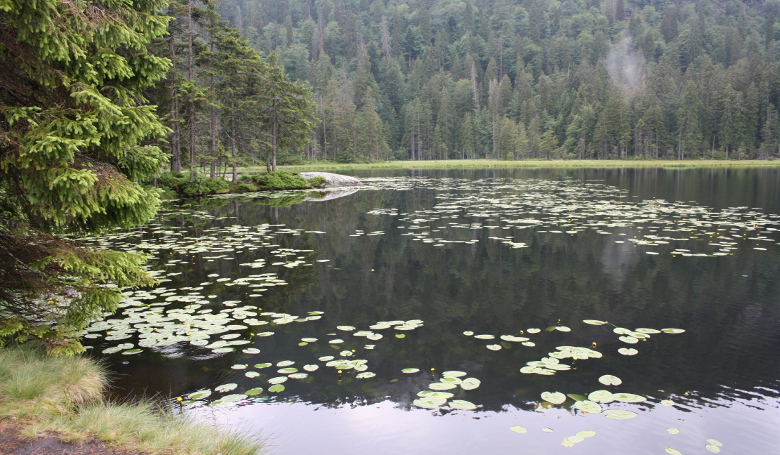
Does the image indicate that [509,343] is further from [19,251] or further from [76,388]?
[19,251]

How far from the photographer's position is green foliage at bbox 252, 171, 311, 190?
3384 cm

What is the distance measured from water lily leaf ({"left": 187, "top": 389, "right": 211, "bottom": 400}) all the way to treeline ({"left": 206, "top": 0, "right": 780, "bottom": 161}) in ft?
171

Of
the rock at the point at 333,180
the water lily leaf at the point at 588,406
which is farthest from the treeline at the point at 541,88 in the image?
the water lily leaf at the point at 588,406

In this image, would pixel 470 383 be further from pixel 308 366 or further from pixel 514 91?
pixel 514 91

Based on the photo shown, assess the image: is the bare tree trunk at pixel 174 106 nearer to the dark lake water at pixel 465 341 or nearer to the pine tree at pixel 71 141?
the dark lake water at pixel 465 341

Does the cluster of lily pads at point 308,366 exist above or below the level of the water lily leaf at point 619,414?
above

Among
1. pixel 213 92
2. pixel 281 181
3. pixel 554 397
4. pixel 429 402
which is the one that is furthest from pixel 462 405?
pixel 281 181

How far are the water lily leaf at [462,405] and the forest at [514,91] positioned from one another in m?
24.1

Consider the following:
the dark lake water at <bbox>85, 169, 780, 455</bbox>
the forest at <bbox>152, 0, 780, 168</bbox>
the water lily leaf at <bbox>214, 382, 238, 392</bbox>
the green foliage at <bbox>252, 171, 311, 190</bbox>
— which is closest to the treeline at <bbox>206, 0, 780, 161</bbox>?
the forest at <bbox>152, 0, 780, 168</bbox>

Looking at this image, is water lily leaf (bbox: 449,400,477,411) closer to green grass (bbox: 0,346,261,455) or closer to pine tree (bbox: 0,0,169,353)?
green grass (bbox: 0,346,261,455)

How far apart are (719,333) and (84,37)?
862 centimetres

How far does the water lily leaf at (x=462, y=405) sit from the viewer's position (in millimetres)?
5109

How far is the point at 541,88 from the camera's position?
4877 inches

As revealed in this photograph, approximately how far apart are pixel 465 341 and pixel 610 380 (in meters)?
1.87
